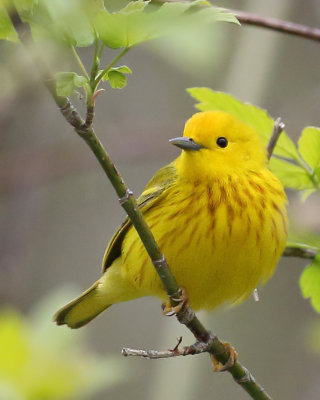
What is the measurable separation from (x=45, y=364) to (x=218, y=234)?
2.90 ft

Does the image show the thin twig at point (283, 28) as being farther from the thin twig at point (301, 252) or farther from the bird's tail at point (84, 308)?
the bird's tail at point (84, 308)

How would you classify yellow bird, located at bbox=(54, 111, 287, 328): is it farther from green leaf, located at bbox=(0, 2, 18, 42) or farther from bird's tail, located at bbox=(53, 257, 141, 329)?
green leaf, located at bbox=(0, 2, 18, 42)

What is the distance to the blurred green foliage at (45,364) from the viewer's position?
283 centimetres

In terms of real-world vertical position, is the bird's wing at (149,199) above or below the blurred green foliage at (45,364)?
above

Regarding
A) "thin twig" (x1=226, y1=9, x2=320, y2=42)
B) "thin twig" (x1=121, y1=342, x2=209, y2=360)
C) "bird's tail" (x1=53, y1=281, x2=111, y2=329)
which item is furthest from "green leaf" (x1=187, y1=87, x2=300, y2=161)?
"bird's tail" (x1=53, y1=281, x2=111, y2=329)

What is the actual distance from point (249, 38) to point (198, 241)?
2.06m

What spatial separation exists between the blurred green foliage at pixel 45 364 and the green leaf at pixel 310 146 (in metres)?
1.21

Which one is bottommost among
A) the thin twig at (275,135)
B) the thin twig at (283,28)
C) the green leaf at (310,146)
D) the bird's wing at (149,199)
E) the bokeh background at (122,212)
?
the bokeh background at (122,212)

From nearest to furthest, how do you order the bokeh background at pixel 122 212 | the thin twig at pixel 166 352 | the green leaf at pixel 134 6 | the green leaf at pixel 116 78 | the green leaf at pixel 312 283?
1. the green leaf at pixel 134 6
2. the green leaf at pixel 116 78
3. the thin twig at pixel 166 352
4. the green leaf at pixel 312 283
5. the bokeh background at pixel 122 212

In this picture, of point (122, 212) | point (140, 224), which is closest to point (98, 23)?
point (140, 224)

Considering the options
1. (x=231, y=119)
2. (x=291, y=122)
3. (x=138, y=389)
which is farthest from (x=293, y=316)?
(x=231, y=119)

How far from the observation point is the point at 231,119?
3023mm

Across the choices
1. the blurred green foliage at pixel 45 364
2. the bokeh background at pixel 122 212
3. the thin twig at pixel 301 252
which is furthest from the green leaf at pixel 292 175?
the bokeh background at pixel 122 212

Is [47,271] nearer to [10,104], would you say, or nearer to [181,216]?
[10,104]
